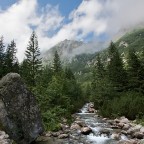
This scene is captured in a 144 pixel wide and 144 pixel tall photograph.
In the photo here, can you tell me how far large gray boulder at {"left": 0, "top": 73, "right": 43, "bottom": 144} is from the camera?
798 inches

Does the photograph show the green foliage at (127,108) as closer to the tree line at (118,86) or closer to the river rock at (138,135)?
the tree line at (118,86)

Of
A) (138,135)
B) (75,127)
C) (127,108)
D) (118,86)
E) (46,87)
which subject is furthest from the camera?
(118,86)

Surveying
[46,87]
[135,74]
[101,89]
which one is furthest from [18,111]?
[135,74]

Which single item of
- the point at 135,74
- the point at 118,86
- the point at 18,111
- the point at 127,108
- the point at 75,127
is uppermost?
the point at 135,74

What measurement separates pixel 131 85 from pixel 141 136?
2756 cm

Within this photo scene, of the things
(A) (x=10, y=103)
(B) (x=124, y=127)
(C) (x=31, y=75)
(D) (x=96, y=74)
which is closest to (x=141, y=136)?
(B) (x=124, y=127)

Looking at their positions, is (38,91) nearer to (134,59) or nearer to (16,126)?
(16,126)

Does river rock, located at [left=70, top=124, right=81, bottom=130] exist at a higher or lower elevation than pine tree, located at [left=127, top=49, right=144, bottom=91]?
lower

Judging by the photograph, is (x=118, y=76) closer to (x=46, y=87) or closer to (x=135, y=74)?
(x=135, y=74)

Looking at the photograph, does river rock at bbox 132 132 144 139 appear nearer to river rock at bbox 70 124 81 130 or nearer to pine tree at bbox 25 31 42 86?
river rock at bbox 70 124 81 130

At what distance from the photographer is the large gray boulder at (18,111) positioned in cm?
2027

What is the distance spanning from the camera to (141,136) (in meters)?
25.3

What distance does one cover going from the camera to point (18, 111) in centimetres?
2052

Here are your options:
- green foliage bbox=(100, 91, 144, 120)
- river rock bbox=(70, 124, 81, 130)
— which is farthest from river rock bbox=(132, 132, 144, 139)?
green foliage bbox=(100, 91, 144, 120)
